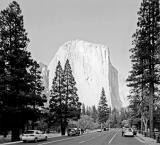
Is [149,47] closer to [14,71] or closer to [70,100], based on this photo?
[14,71]

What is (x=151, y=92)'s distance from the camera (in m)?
35.2

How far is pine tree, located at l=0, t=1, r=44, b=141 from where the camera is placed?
33778mm

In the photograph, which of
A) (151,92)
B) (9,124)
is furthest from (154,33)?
(9,124)

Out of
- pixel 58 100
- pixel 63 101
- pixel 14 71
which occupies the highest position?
pixel 14 71

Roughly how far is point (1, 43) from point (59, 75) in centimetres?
2824

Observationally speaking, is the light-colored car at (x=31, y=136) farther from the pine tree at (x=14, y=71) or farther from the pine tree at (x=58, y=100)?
the pine tree at (x=58, y=100)

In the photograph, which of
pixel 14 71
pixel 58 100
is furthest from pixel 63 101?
pixel 14 71

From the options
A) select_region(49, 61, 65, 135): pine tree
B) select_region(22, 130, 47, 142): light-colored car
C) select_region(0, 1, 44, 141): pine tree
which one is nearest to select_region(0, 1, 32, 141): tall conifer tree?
select_region(0, 1, 44, 141): pine tree

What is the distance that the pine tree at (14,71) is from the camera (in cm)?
3378

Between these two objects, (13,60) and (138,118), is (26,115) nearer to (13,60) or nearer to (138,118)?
(13,60)

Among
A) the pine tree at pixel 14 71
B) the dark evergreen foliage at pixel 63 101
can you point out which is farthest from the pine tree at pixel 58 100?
the pine tree at pixel 14 71

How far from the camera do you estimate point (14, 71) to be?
1358 inches

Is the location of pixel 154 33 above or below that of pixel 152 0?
below

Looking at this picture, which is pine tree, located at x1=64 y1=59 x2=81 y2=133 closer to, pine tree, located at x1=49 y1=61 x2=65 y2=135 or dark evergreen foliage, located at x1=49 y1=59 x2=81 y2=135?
dark evergreen foliage, located at x1=49 y1=59 x2=81 y2=135
